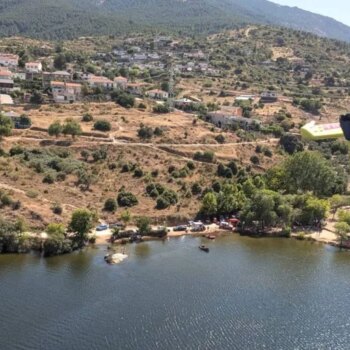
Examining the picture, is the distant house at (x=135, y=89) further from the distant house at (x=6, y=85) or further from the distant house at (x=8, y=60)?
the distant house at (x=8, y=60)

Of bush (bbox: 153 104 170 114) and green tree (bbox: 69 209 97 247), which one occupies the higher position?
bush (bbox: 153 104 170 114)

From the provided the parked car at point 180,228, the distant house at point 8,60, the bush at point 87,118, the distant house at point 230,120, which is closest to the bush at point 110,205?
the parked car at point 180,228

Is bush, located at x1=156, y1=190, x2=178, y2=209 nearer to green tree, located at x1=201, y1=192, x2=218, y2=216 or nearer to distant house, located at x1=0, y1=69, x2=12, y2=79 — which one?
green tree, located at x1=201, y1=192, x2=218, y2=216

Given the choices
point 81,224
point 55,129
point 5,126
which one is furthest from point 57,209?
point 55,129

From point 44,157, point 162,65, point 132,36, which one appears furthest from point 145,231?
point 132,36

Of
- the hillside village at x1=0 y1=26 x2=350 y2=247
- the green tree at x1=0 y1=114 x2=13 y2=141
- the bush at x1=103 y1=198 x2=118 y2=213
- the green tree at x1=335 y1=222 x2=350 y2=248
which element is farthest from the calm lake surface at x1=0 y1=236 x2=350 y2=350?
the green tree at x1=0 y1=114 x2=13 y2=141

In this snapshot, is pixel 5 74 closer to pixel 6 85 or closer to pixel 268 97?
pixel 6 85
